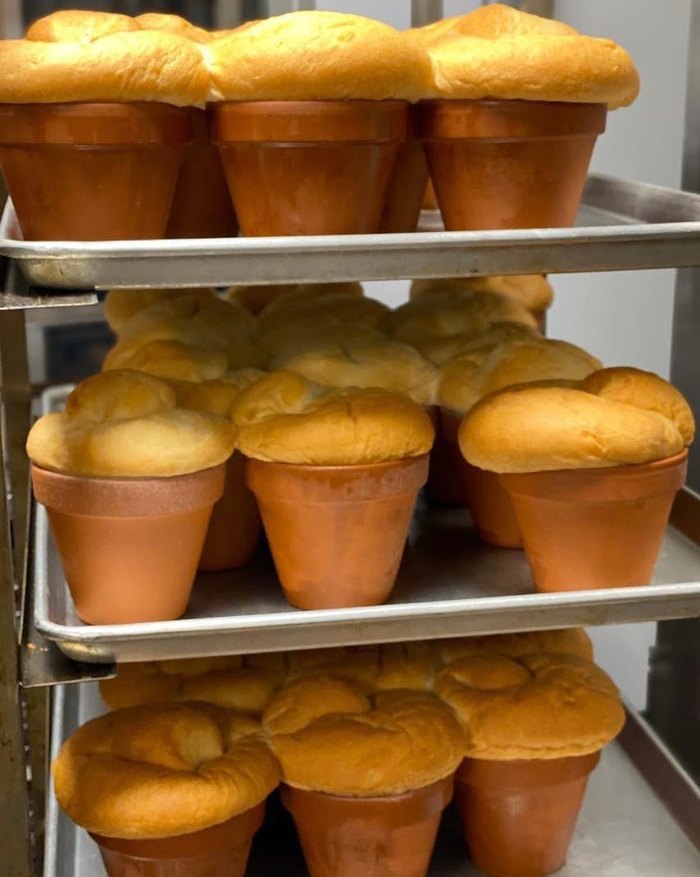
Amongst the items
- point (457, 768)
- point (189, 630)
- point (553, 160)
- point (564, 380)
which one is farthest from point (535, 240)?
point (457, 768)

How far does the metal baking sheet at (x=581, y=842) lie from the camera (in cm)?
170

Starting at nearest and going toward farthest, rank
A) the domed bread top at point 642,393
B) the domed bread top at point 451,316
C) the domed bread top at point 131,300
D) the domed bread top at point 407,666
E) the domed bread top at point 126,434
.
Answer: the domed bread top at point 126,434 → the domed bread top at point 642,393 → the domed bread top at point 407,666 → the domed bread top at point 451,316 → the domed bread top at point 131,300

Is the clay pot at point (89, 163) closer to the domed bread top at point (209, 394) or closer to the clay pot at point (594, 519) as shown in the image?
the domed bread top at point (209, 394)

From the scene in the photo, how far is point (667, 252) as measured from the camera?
4.32 feet

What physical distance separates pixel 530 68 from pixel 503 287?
0.67 meters

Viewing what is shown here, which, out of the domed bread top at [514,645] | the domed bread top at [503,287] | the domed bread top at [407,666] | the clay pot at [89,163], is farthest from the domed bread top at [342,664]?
the clay pot at [89,163]

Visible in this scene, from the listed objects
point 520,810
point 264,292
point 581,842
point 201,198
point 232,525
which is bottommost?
point 581,842

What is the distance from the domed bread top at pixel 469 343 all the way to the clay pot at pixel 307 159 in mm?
322

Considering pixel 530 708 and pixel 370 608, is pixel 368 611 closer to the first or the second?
pixel 370 608

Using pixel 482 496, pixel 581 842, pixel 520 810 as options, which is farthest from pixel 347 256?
pixel 581 842

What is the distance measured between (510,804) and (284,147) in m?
0.94

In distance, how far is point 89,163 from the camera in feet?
4.24

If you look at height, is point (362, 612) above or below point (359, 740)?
A: above

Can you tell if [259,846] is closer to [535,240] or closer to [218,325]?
[218,325]
